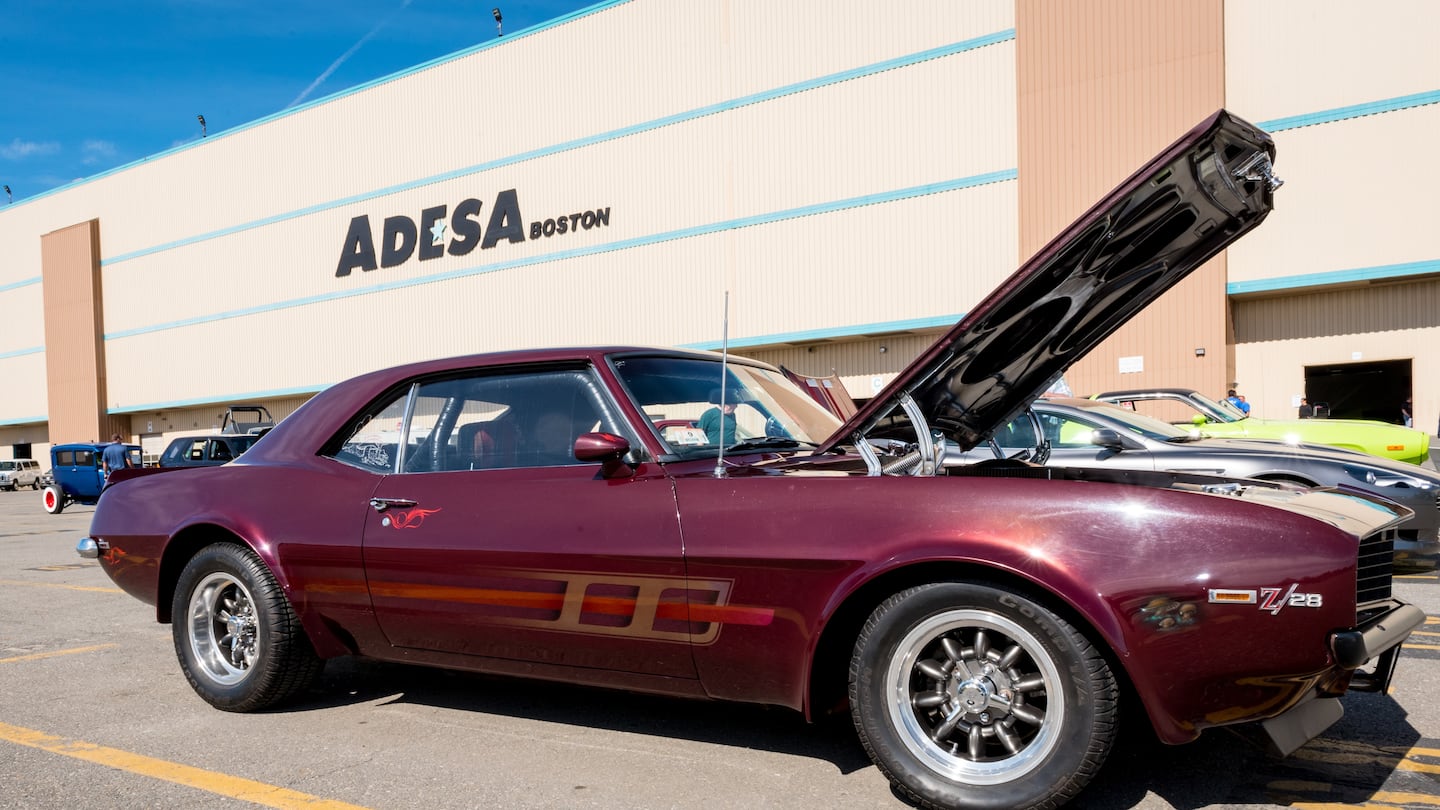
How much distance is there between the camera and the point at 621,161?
81.7 feet

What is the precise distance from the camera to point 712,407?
365cm

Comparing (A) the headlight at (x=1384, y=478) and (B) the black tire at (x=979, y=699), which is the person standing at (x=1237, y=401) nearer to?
(A) the headlight at (x=1384, y=478)

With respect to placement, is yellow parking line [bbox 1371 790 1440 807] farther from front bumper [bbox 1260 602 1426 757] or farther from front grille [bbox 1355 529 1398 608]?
front grille [bbox 1355 529 1398 608]

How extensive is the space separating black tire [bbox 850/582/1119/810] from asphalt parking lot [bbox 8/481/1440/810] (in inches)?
10.2

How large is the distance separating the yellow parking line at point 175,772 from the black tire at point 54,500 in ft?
62.2

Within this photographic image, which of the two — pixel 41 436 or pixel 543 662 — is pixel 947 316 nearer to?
pixel 543 662

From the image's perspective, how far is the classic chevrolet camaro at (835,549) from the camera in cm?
251

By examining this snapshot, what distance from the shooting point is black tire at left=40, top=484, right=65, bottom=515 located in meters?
19.8

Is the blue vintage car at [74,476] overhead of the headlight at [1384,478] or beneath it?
beneath

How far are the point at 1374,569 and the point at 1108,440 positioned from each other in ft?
12.9

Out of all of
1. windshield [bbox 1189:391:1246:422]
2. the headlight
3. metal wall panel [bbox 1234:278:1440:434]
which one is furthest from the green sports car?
metal wall panel [bbox 1234:278:1440:434]

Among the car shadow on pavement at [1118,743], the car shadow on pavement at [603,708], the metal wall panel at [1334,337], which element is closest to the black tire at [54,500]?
the car shadow on pavement at [603,708]

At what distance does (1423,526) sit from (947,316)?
14403mm

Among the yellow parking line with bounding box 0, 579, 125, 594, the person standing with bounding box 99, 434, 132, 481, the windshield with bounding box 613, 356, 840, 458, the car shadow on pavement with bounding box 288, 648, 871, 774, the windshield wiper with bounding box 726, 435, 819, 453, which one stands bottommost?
the yellow parking line with bounding box 0, 579, 125, 594
